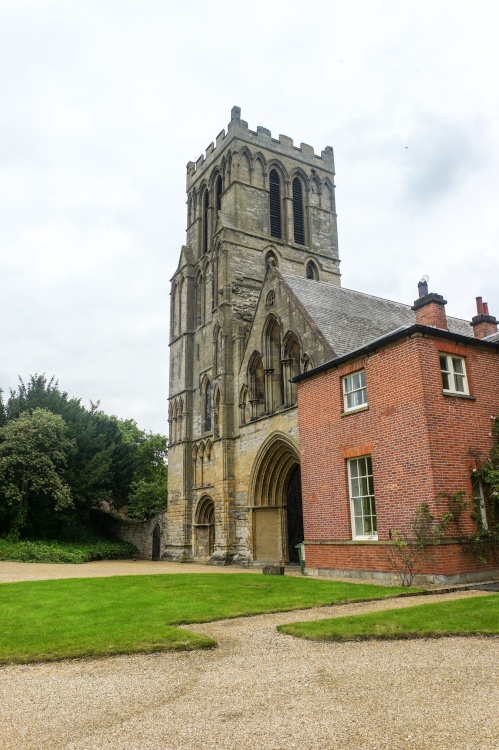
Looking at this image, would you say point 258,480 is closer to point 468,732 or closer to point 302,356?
point 302,356

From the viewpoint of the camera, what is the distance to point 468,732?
386cm

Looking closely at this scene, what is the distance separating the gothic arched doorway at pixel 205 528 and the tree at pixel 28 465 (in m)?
7.03

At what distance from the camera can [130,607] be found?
9.38 meters

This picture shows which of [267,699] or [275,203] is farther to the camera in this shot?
[275,203]

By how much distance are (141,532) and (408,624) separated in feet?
95.6

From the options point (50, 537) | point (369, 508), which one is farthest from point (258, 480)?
point (50, 537)

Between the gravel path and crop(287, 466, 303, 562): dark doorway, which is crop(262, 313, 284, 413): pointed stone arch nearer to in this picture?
crop(287, 466, 303, 562): dark doorway

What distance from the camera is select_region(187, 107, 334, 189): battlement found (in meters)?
33.5

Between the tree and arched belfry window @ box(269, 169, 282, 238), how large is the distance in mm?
16496

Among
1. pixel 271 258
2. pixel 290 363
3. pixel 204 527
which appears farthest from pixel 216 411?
pixel 271 258

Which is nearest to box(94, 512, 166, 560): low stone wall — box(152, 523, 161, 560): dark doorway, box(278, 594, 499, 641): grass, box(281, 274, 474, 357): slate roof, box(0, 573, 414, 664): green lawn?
box(152, 523, 161, 560): dark doorway

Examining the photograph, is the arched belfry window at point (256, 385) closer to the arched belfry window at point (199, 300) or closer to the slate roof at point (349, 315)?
the slate roof at point (349, 315)

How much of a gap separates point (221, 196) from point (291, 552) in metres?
21.6

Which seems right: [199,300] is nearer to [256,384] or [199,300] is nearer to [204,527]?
[256,384]
